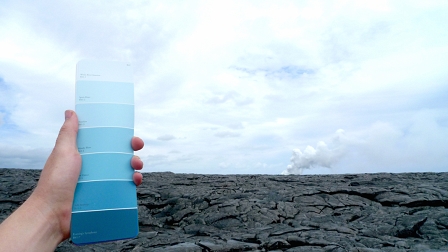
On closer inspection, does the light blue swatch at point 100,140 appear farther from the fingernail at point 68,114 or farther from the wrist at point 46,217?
the wrist at point 46,217

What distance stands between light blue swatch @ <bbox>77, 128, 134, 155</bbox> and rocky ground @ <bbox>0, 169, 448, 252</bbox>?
1.75 metres

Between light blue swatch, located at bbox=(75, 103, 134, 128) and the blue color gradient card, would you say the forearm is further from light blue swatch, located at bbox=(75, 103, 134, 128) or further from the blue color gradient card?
light blue swatch, located at bbox=(75, 103, 134, 128)

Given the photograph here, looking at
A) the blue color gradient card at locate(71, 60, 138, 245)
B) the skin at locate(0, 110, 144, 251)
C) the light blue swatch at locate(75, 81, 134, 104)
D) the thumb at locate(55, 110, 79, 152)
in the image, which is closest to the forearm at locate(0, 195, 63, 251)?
the skin at locate(0, 110, 144, 251)

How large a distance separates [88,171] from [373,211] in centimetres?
379

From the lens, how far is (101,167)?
73.4 inches

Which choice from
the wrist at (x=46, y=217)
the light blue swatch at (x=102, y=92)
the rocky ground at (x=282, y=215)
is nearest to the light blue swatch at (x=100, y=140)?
the light blue swatch at (x=102, y=92)

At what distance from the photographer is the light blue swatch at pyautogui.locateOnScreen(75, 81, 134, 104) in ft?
6.18

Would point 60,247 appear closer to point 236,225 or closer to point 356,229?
point 236,225

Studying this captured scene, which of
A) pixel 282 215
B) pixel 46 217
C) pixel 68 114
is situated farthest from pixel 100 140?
pixel 282 215

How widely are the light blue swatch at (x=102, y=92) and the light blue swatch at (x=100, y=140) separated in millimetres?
153

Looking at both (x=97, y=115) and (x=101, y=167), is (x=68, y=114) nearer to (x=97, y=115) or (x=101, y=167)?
(x=97, y=115)

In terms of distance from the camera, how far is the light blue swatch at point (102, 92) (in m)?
1.88

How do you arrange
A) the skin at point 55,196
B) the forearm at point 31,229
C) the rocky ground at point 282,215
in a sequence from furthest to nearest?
the rocky ground at point 282,215
the skin at point 55,196
the forearm at point 31,229

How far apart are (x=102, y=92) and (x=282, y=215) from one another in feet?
9.96
